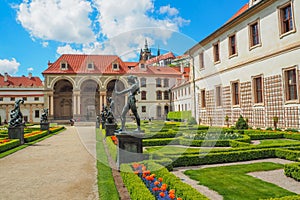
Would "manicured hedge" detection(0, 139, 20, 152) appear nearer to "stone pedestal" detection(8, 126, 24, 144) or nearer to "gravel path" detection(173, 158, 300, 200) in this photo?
"stone pedestal" detection(8, 126, 24, 144)

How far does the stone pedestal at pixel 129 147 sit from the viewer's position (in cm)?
670

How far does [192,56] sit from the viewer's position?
26.9 m

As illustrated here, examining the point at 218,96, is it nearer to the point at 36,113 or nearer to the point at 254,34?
the point at 254,34

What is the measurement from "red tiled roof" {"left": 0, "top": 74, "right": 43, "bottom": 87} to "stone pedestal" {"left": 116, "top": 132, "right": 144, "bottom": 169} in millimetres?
47557

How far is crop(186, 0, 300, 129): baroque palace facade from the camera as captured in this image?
46.0 feet

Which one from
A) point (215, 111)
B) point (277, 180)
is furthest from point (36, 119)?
point (277, 180)

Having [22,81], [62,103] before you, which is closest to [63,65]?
[62,103]

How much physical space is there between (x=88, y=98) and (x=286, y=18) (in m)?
35.4

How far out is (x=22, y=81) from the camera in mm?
49938

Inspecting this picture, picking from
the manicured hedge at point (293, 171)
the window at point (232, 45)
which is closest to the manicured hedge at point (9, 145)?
the manicured hedge at point (293, 171)

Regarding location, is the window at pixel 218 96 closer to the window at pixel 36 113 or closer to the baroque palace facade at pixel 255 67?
the baroque palace facade at pixel 255 67

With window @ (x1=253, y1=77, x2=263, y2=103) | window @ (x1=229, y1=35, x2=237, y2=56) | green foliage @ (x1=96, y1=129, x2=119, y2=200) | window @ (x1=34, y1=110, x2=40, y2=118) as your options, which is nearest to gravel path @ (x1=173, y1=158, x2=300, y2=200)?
green foliage @ (x1=96, y1=129, x2=119, y2=200)

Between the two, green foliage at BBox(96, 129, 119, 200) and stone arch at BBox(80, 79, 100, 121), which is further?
stone arch at BBox(80, 79, 100, 121)

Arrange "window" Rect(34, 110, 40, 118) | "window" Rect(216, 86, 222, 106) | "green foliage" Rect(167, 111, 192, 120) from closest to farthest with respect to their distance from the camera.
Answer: "window" Rect(216, 86, 222, 106) → "green foliage" Rect(167, 111, 192, 120) → "window" Rect(34, 110, 40, 118)
